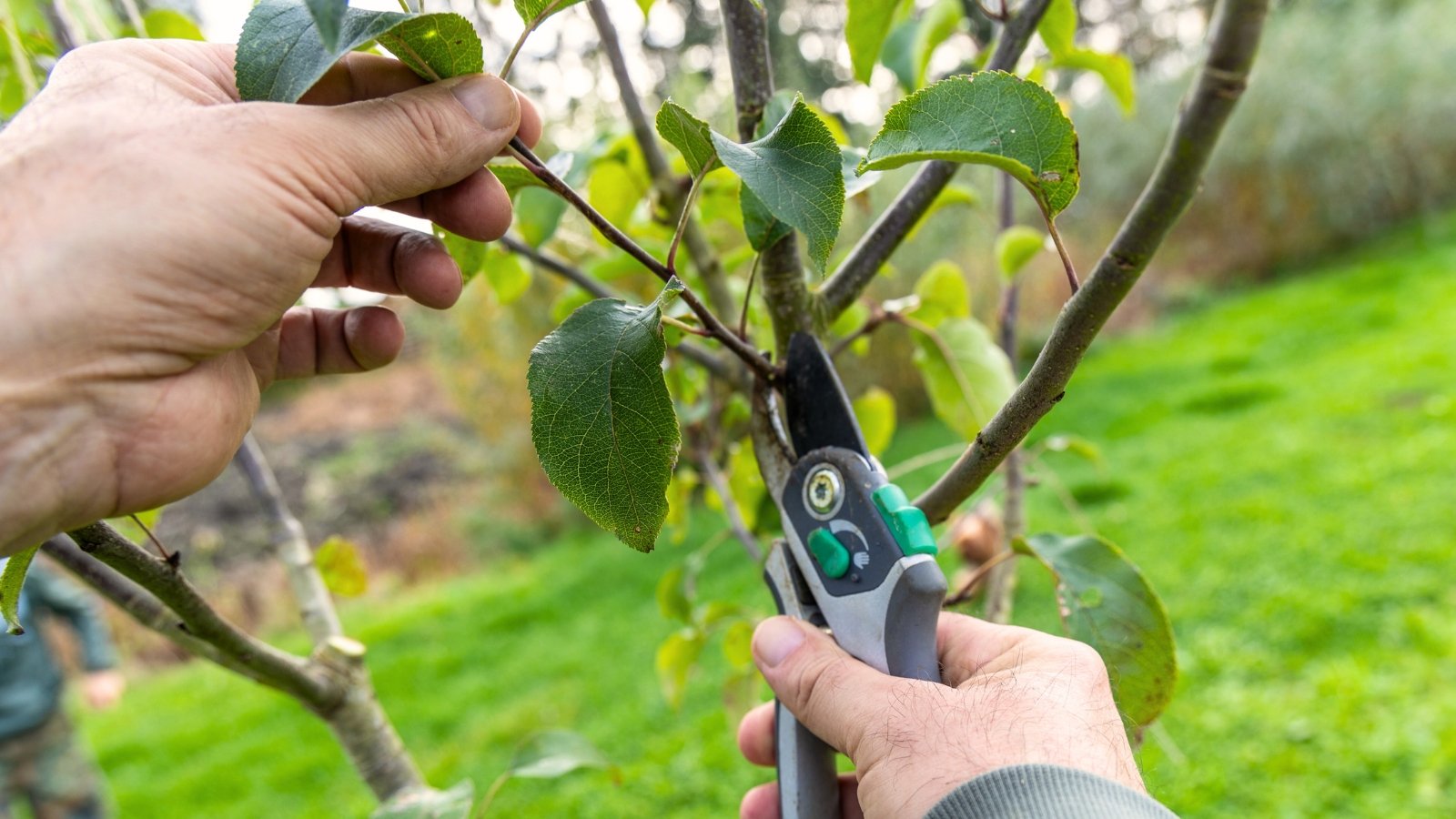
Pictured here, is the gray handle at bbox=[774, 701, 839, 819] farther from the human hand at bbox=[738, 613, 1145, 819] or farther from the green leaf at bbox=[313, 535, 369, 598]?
the green leaf at bbox=[313, 535, 369, 598]

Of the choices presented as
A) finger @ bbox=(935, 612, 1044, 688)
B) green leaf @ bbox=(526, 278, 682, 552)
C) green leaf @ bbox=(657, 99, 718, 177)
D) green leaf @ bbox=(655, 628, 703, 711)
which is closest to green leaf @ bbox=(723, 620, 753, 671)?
green leaf @ bbox=(655, 628, 703, 711)

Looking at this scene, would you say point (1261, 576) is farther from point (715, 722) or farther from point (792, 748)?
point (792, 748)

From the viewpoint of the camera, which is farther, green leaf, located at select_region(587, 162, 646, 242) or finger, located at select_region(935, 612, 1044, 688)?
green leaf, located at select_region(587, 162, 646, 242)

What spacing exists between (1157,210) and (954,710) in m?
0.39

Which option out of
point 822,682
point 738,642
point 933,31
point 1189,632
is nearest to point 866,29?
point 933,31

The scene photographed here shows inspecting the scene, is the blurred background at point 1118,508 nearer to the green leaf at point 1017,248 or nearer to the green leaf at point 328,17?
the green leaf at point 1017,248

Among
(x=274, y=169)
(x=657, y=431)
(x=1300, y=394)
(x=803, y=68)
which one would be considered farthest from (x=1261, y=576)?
(x=803, y=68)

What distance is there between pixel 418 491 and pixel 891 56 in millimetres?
7234

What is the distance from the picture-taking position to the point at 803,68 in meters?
10.1

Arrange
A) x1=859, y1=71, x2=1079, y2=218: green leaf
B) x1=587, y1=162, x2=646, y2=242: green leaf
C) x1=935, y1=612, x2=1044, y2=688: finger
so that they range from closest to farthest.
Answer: x1=859, y1=71, x2=1079, y2=218: green leaf < x1=935, y1=612, x2=1044, y2=688: finger < x1=587, y1=162, x2=646, y2=242: green leaf

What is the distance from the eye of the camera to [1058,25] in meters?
1.00

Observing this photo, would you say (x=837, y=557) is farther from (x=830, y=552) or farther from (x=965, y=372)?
(x=965, y=372)

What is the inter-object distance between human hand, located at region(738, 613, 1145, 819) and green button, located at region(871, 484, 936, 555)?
105 mm

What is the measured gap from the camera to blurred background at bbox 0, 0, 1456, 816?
8.15ft
